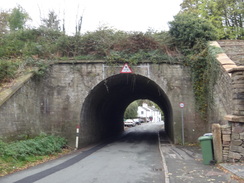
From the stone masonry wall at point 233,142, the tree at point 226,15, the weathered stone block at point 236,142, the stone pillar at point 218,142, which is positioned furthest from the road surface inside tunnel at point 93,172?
the tree at point 226,15

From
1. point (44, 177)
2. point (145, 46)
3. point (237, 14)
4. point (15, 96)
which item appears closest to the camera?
point (44, 177)

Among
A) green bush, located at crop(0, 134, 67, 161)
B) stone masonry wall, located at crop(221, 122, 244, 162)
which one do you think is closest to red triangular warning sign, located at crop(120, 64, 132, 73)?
green bush, located at crop(0, 134, 67, 161)

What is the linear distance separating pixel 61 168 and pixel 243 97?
6.99 meters

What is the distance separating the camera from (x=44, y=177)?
7.46 m

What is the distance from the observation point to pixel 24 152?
10.1 m

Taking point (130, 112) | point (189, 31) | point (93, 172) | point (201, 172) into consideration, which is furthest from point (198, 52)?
point (130, 112)

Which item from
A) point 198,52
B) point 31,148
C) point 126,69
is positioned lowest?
point 31,148

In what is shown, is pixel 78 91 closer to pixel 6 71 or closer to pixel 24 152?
pixel 6 71

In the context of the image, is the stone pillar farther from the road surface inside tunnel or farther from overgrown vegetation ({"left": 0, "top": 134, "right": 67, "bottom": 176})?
overgrown vegetation ({"left": 0, "top": 134, "right": 67, "bottom": 176})

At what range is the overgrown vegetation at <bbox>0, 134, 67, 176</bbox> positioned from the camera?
869cm

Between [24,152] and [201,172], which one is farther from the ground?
[24,152]

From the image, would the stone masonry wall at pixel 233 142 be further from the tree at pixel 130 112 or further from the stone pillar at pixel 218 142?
the tree at pixel 130 112

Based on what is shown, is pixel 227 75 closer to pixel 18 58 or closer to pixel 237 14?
pixel 18 58

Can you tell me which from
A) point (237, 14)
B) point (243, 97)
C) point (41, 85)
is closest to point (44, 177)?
point (243, 97)
